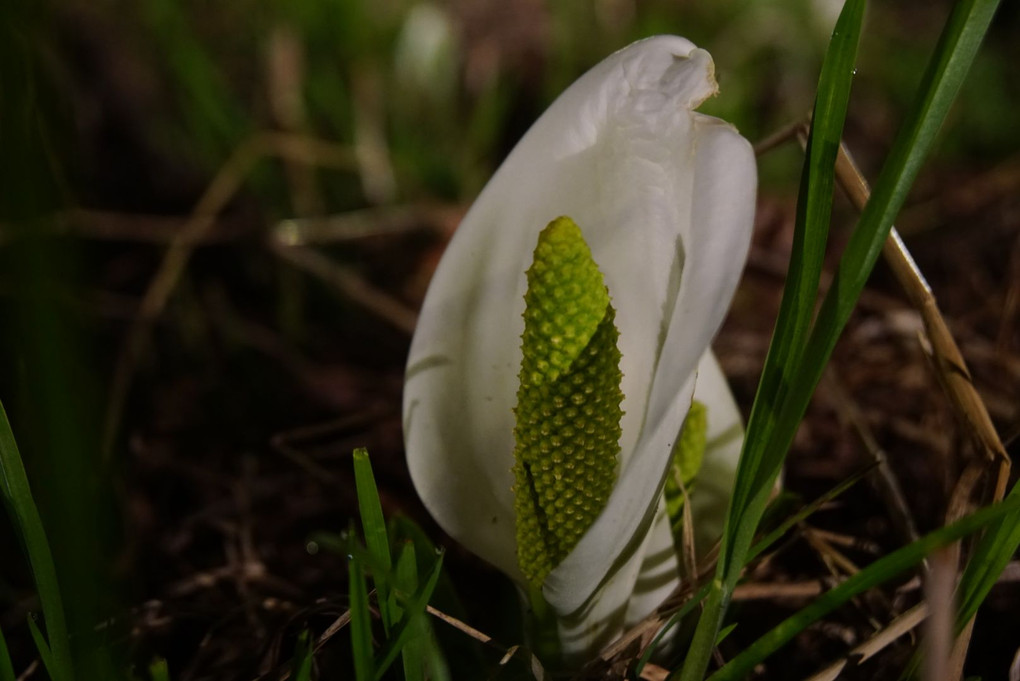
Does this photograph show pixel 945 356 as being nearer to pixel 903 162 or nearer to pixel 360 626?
pixel 903 162

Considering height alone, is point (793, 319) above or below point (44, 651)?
above

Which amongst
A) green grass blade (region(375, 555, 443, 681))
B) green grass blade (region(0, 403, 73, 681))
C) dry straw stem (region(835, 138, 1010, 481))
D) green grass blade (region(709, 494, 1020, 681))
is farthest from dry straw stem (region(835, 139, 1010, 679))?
green grass blade (region(0, 403, 73, 681))

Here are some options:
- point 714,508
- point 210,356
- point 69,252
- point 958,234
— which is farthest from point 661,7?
point 69,252

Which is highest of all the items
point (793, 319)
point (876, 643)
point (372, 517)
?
point (793, 319)

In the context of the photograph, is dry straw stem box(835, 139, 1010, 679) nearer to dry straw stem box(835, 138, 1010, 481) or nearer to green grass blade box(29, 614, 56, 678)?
dry straw stem box(835, 138, 1010, 481)

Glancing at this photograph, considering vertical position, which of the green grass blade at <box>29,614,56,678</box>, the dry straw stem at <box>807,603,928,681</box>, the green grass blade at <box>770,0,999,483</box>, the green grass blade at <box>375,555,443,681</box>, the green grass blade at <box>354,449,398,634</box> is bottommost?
the dry straw stem at <box>807,603,928,681</box>

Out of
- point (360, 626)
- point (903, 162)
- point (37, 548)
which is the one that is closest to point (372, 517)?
point (360, 626)

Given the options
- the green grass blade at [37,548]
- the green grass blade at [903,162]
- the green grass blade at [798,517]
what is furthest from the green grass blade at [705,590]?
the green grass blade at [37,548]
